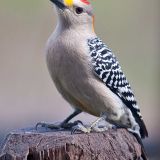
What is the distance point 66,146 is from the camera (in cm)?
816

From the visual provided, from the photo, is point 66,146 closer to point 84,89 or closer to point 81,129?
point 81,129

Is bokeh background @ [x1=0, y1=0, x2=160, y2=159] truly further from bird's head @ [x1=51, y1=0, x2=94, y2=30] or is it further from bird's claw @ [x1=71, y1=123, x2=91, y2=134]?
bird's claw @ [x1=71, y1=123, x2=91, y2=134]

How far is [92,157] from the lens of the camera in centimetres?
827

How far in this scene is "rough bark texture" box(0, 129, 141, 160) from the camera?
809 cm

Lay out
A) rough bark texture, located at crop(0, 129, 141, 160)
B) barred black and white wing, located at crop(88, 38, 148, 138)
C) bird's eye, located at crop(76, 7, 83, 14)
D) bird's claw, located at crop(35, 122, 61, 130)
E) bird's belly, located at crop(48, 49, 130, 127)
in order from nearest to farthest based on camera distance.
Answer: rough bark texture, located at crop(0, 129, 141, 160)
bird's claw, located at crop(35, 122, 61, 130)
bird's belly, located at crop(48, 49, 130, 127)
barred black and white wing, located at crop(88, 38, 148, 138)
bird's eye, located at crop(76, 7, 83, 14)

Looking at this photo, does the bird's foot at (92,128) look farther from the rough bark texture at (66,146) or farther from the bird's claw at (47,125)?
the bird's claw at (47,125)

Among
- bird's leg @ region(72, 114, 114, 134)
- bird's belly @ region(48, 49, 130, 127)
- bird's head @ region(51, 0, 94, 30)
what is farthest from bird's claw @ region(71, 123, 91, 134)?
bird's head @ region(51, 0, 94, 30)

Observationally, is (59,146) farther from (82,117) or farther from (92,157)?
(82,117)

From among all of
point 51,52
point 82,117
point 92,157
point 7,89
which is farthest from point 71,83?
point 7,89

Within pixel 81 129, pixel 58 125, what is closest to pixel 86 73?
pixel 58 125

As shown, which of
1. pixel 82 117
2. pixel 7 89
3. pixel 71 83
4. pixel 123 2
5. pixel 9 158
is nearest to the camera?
pixel 9 158

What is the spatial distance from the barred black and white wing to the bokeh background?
487 cm

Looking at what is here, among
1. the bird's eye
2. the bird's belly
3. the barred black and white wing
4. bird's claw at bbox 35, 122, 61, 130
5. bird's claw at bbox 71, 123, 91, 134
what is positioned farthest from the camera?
the bird's eye

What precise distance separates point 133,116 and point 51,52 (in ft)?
3.65
